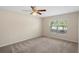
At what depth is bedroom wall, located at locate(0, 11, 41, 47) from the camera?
7.60 ft

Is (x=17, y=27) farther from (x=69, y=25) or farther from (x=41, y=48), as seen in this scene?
(x=69, y=25)

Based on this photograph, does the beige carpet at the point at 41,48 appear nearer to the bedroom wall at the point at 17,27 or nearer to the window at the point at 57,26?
the bedroom wall at the point at 17,27

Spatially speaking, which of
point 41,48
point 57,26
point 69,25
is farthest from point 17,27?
point 69,25

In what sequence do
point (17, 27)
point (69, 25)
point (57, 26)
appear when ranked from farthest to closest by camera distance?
1. point (17, 27)
2. point (69, 25)
3. point (57, 26)

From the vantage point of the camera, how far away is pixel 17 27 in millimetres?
2525

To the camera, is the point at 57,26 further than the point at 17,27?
No

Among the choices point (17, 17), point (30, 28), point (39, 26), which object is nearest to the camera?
point (39, 26)

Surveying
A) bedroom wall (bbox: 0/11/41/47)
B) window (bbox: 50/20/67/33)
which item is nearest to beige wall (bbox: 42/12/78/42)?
window (bbox: 50/20/67/33)

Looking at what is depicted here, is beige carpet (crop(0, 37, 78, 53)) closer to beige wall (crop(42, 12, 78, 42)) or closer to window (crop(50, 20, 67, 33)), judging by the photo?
beige wall (crop(42, 12, 78, 42))
